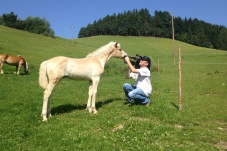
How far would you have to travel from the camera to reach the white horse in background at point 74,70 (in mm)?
10906

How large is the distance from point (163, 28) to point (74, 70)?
147 m

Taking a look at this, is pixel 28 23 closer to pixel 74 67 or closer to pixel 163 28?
pixel 163 28

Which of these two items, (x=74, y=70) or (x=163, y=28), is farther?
(x=163, y=28)

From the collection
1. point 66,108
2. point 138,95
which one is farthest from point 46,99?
point 138,95

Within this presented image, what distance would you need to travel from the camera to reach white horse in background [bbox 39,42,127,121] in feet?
35.8

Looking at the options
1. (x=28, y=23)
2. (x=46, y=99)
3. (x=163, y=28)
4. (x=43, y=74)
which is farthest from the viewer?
(x=163, y=28)

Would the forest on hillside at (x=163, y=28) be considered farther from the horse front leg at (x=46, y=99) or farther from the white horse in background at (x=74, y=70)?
the horse front leg at (x=46, y=99)

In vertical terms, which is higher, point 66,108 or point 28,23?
point 28,23

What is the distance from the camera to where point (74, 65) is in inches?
452

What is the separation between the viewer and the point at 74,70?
37.6 ft

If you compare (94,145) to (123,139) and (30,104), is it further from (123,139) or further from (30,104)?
(30,104)

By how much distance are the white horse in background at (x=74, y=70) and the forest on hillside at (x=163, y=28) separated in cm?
13104

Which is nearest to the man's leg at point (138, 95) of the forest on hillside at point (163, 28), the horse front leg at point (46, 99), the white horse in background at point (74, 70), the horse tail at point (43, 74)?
the white horse in background at point (74, 70)

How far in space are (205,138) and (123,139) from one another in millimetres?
2675
